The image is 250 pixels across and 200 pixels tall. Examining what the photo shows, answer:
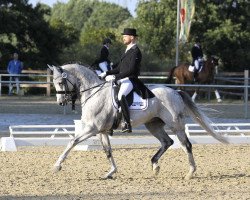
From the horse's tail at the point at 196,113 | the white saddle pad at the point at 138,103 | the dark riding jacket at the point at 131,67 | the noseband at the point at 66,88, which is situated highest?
the dark riding jacket at the point at 131,67

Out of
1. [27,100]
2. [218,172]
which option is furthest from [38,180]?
[27,100]

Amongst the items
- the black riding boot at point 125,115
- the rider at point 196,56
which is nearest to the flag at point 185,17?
the rider at point 196,56

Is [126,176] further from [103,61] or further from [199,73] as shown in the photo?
[199,73]

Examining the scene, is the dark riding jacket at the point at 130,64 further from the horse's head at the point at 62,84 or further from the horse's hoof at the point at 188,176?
the horse's hoof at the point at 188,176

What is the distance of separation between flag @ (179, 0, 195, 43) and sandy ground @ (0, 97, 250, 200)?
13.7 meters

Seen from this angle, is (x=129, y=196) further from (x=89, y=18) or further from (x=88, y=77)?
(x=89, y=18)

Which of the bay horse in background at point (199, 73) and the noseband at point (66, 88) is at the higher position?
the noseband at point (66, 88)

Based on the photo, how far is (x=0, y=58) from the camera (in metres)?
32.6

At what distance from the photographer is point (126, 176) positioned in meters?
10.6

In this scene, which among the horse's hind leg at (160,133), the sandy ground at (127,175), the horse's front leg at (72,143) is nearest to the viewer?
the sandy ground at (127,175)

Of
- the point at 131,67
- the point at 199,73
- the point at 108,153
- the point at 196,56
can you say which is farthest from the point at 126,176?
the point at 199,73

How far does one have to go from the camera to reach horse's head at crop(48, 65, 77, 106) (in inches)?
416

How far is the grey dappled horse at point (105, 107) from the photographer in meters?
10.4

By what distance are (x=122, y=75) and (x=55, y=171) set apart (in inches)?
65.4
